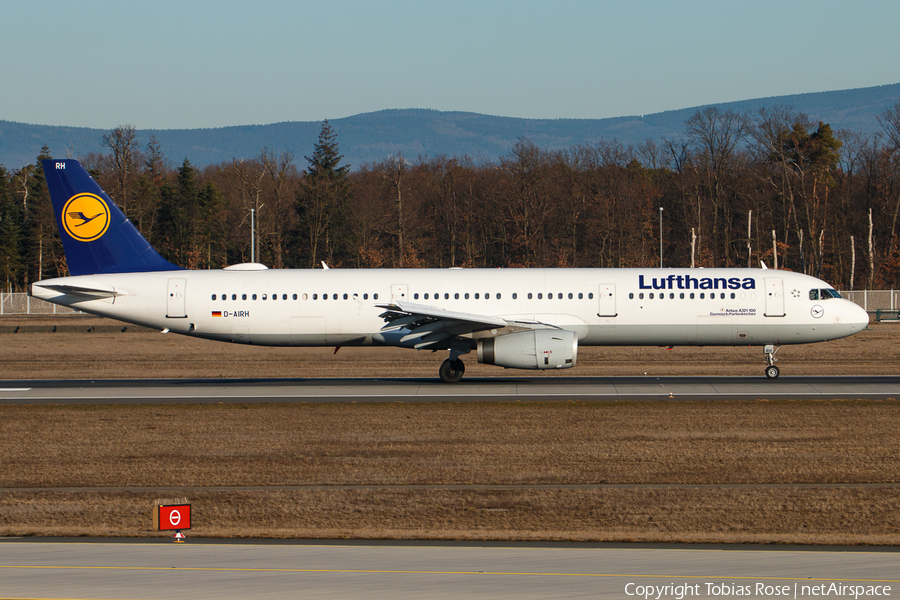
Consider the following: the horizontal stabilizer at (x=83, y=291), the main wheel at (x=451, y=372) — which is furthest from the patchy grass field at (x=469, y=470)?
the horizontal stabilizer at (x=83, y=291)

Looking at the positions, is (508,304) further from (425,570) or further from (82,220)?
(425,570)

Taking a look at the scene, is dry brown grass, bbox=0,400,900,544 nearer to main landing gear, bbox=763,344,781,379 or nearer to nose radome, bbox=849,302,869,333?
main landing gear, bbox=763,344,781,379

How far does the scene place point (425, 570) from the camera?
8961 millimetres

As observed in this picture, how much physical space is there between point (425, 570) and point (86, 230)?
2303 cm

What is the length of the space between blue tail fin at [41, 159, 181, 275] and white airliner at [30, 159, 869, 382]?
1.48ft

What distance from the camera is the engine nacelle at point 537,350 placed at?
24.5 m

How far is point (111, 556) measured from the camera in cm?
955

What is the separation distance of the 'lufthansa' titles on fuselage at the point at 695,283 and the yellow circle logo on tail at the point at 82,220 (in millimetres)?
17926

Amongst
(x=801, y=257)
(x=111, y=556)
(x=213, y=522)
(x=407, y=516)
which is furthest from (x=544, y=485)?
(x=801, y=257)


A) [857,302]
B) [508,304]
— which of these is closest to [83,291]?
[508,304]

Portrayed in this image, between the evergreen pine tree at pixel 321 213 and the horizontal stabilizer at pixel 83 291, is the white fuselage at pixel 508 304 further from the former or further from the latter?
the evergreen pine tree at pixel 321 213

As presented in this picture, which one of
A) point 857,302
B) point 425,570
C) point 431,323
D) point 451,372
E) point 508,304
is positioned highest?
point 857,302

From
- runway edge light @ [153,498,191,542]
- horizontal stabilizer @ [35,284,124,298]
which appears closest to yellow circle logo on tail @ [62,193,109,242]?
horizontal stabilizer @ [35,284,124,298]

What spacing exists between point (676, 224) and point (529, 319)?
210ft
